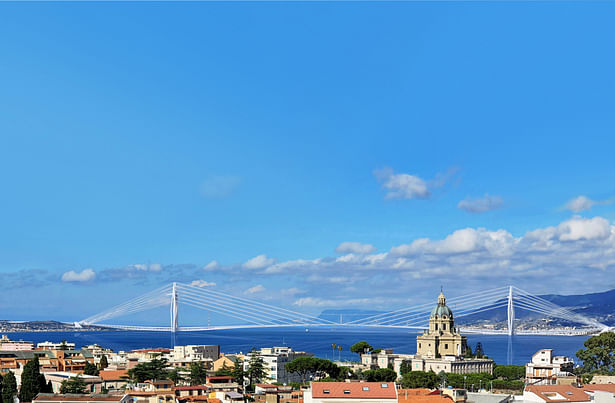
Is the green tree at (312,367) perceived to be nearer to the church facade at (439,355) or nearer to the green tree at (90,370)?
the green tree at (90,370)

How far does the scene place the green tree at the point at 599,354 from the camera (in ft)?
199

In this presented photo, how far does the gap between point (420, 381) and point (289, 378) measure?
12.9 metres

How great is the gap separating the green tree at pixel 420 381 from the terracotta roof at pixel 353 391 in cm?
2075

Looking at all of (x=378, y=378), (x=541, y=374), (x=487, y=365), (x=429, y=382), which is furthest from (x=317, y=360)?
(x=487, y=365)

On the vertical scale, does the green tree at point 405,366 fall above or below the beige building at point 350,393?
below

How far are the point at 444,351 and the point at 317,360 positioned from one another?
3385 centimetres

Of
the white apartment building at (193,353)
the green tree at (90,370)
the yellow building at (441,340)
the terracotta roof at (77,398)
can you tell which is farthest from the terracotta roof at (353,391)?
the yellow building at (441,340)

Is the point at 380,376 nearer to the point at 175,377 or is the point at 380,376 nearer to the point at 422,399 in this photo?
Result: the point at 175,377

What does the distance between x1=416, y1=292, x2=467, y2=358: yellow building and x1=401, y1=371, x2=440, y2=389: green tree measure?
99.6 ft

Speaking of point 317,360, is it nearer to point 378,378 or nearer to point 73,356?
point 378,378

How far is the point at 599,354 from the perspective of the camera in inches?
2400

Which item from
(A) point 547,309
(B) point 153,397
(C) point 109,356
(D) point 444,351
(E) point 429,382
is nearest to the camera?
(B) point 153,397

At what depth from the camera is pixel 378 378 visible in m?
57.1

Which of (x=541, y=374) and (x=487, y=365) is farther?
(x=487, y=365)
